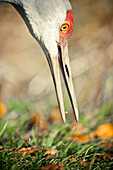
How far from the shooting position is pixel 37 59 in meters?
3.98

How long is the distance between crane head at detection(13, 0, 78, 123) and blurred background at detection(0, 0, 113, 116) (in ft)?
3.68

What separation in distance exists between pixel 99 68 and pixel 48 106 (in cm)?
128

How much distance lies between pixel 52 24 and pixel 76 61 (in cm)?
189

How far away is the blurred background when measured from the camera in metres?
3.24

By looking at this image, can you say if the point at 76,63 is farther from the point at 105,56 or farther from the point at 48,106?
the point at 48,106

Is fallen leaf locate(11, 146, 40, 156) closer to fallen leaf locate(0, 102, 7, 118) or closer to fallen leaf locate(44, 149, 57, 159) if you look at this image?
fallen leaf locate(44, 149, 57, 159)

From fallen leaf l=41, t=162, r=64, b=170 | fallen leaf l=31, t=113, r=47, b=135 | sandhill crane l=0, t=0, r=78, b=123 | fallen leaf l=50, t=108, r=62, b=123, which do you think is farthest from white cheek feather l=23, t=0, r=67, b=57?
fallen leaf l=50, t=108, r=62, b=123

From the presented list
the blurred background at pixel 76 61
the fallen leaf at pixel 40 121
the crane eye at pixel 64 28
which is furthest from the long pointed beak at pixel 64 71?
the blurred background at pixel 76 61

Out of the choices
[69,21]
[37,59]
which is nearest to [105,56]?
[37,59]

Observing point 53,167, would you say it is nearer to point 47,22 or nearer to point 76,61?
point 47,22

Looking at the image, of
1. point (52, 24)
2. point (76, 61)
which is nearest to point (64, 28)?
point (52, 24)

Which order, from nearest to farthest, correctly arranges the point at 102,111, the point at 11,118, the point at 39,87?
1. the point at 11,118
2. the point at 102,111
3. the point at 39,87

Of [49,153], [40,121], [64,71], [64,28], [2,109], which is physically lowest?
[40,121]

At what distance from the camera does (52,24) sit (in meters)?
1.74
